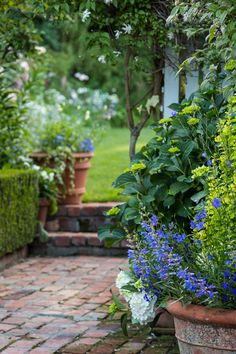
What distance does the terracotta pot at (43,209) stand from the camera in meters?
7.29

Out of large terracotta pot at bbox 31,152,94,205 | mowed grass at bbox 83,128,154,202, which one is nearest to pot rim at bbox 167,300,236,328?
mowed grass at bbox 83,128,154,202

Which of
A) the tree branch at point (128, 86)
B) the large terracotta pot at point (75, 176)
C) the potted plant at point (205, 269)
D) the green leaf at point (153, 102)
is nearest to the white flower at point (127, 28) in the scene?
the tree branch at point (128, 86)

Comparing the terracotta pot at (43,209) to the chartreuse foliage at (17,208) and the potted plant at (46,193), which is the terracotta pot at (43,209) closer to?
the potted plant at (46,193)

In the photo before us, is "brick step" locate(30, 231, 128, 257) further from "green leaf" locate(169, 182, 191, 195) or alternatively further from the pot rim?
the pot rim

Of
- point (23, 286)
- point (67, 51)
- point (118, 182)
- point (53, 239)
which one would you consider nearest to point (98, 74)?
point (67, 51)

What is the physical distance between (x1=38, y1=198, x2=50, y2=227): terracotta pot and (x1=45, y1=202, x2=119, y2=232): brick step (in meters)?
0.15

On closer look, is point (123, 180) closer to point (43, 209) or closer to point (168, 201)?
point (168, 201)

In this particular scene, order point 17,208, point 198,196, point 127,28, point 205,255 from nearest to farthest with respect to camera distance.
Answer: point 205,255
point 198,196
point 127,28
point 17,208

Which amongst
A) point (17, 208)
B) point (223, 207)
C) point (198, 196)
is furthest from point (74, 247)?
point (223, 207)

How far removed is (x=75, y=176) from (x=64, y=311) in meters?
2.67

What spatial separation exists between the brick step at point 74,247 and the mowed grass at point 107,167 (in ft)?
1.55

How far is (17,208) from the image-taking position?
22.3 ft

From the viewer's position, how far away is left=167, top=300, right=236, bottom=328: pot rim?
3.42 metres

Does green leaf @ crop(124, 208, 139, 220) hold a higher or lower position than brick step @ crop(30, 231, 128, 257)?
higher
